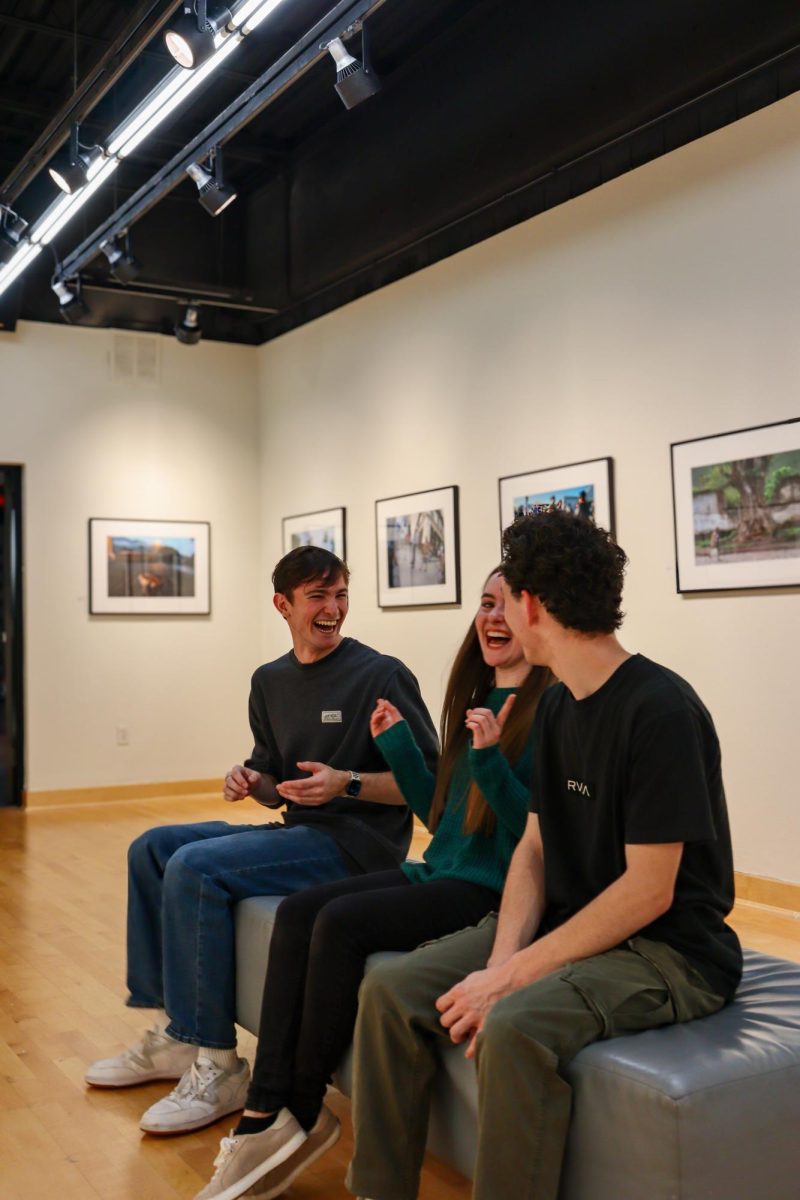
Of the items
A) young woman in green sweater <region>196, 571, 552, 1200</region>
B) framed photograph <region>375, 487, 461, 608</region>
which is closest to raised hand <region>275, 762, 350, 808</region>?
young woman in green sweater <region>196, 571, 552, 1200</region>


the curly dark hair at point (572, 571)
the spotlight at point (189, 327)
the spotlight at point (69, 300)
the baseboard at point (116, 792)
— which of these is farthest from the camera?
the baseboard at point (116, 792)

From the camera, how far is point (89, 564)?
29.3 ft

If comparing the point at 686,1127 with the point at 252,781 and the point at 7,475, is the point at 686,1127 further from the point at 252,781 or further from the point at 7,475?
the point at 7,475

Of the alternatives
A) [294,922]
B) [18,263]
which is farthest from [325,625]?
[18,263]

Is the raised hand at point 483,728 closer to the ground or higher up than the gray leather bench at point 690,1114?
higher up

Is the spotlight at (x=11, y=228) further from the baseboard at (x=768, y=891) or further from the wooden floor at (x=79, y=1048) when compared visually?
the baseboard at (x=768, y=891)

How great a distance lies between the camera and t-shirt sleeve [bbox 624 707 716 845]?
1879mm

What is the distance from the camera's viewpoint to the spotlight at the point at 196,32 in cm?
450

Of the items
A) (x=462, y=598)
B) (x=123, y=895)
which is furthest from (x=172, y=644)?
(x=123, y=895)

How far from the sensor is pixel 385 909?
2.43 meters

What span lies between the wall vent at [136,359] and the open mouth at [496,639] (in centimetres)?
713

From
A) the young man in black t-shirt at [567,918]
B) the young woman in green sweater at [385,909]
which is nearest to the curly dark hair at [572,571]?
the young man in black t-shirt at [567,918]

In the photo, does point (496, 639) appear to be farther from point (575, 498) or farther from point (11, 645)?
point (11, 645)

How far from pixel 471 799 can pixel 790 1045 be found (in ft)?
2.73
